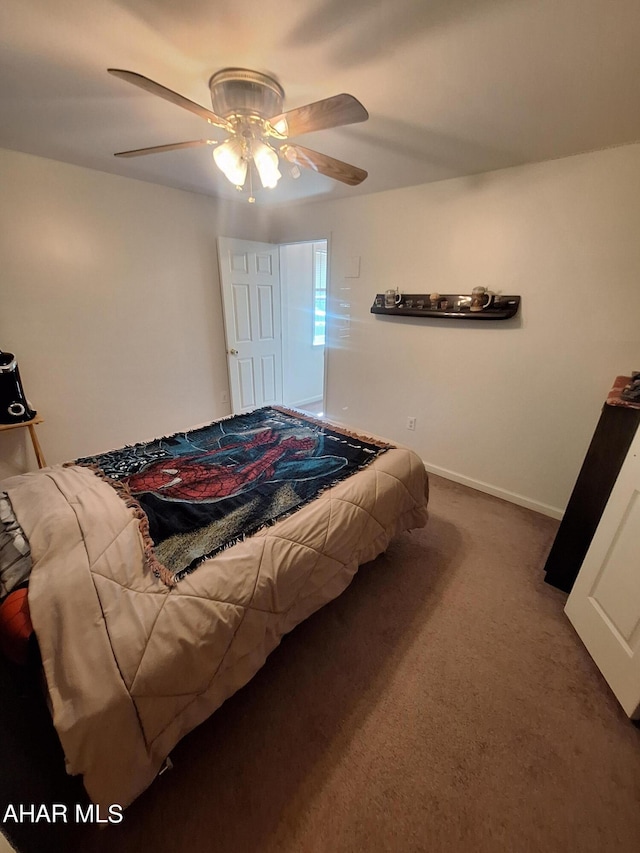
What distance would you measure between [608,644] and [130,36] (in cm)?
300

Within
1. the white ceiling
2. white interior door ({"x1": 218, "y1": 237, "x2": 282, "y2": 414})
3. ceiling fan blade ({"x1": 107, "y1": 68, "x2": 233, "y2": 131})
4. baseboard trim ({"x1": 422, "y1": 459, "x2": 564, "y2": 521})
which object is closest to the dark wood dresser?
baseboard trim ({"x1": 422, "y1": 459, "x2": 564, "y2": 521})

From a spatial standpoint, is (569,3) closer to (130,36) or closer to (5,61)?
(130,36)

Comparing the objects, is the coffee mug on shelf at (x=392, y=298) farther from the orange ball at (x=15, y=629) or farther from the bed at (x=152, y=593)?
the orange ball at (x=15, y=629)

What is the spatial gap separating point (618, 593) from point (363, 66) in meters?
2.38

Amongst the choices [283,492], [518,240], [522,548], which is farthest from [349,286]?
[522,548]

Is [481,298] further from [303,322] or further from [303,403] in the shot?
[303,403]

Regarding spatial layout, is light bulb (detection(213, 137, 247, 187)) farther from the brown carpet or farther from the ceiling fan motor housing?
the brown carpet

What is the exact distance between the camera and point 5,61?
128 centimetres

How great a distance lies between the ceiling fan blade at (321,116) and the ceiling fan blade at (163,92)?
23 centimetres

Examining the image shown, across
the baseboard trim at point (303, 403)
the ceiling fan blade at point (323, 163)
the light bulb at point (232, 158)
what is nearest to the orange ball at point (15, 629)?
the light bulb at point (232, 158)

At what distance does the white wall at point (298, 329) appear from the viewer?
161 inches

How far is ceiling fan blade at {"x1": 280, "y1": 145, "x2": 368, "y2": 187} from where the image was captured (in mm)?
1456

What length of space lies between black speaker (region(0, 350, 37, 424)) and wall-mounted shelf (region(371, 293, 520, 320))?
109 inches

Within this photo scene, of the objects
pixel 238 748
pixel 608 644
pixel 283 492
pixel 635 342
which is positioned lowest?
pixel 238 748
